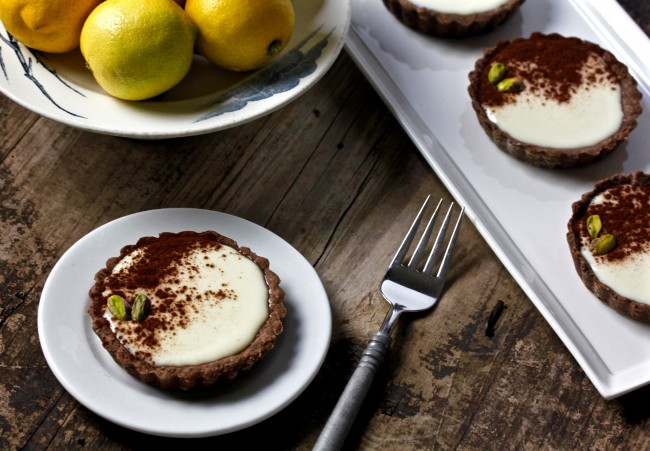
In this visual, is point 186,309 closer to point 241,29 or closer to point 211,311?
point 211,311

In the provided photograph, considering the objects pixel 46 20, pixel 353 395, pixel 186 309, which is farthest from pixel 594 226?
pixel 46 20

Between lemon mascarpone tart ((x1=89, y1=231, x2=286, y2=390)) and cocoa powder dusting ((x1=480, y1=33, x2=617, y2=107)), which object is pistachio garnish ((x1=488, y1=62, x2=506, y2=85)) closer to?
cocoa powder dusting ((x1=480, y1=33, x2=617, y2=107))

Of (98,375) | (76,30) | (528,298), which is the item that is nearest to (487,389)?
(528,298)

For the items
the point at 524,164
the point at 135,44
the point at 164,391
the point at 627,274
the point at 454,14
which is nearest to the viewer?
the point at 164,391

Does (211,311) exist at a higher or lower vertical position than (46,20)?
lower

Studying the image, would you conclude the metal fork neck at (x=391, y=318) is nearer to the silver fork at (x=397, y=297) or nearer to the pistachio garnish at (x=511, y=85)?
the silver fork at (x=397, y=297)

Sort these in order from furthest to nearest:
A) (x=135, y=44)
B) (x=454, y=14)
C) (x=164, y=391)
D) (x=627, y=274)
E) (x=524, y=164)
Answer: (x=454, y=14), (x=524, y=164), (x=627, y=274), (x=135, y=44), (x=164, y=391)

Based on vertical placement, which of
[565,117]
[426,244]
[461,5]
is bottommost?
[426,244]
